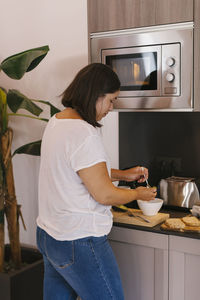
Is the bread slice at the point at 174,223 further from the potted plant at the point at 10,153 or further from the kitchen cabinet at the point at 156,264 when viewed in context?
the potted plant at the point at 10,153

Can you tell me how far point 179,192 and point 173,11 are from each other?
3.09 feet

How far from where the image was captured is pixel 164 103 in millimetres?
2010

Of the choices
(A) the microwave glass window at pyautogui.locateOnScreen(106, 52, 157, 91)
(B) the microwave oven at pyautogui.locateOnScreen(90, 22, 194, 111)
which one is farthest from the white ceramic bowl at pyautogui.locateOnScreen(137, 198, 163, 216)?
(A) the microwave glass window at pyautogui.locateOnScreen(106, 52, 157, 91)

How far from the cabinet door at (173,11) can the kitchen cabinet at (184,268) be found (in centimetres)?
103

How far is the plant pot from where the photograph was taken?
96.5 inches

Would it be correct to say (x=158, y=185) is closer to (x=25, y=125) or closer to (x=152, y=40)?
(x=152, y=40)

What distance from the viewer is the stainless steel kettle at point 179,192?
7.15ft

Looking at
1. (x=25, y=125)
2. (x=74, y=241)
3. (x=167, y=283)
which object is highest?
(x=25, y=125)

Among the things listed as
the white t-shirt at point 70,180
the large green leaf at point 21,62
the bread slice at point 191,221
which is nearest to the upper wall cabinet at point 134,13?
the large green leaf at point 21,62

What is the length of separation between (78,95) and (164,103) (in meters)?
0.52

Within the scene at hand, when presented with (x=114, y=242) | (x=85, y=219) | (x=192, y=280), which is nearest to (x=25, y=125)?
(x=114, y=242)

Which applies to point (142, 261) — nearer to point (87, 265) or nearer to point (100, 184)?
point (87, 265)

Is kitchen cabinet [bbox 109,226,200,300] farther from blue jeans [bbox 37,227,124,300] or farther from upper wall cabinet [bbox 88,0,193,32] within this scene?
→ upper wall cabinet [bbox 88,0,193,32]

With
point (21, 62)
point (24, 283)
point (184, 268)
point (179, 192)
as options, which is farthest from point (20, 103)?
point (184, 268)
